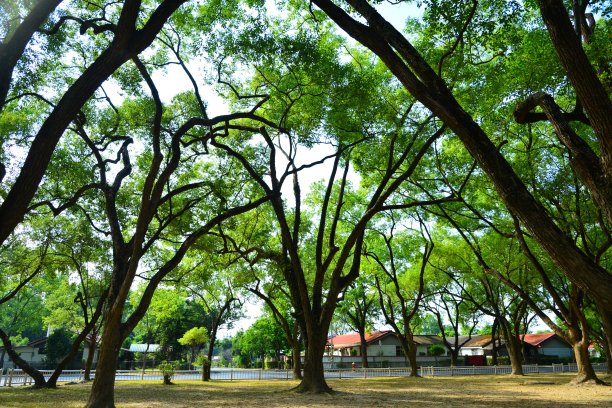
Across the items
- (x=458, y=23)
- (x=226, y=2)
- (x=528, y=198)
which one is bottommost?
(x=528, y=198)

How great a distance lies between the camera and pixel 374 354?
46438 mm

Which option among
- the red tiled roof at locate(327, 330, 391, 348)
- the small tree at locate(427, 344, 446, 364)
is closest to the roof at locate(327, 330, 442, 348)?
the red tiled roof at locate(327, 330, 391, 348)

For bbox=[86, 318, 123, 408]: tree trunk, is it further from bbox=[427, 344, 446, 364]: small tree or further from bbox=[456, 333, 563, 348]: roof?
bbox=[456, 333, 563, 348]: roof

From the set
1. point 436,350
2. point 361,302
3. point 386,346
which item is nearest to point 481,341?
point 436,350

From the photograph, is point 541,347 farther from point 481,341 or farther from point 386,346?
point 386,346

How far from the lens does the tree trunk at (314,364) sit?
1328cm

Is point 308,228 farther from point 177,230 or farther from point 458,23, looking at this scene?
point 458,23

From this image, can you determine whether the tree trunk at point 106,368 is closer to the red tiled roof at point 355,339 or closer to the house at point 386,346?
the house at point 386,346

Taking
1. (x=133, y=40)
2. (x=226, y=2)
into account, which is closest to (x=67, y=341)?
(x=226, y=2)

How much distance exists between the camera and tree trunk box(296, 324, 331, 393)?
523 inches

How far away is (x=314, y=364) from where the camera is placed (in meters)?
13.4

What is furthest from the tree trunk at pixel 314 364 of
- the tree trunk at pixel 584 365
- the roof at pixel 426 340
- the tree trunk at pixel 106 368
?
the roof at pixel 426 340

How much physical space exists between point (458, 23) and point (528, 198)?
462cm

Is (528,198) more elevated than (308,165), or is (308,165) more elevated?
(308,165)
